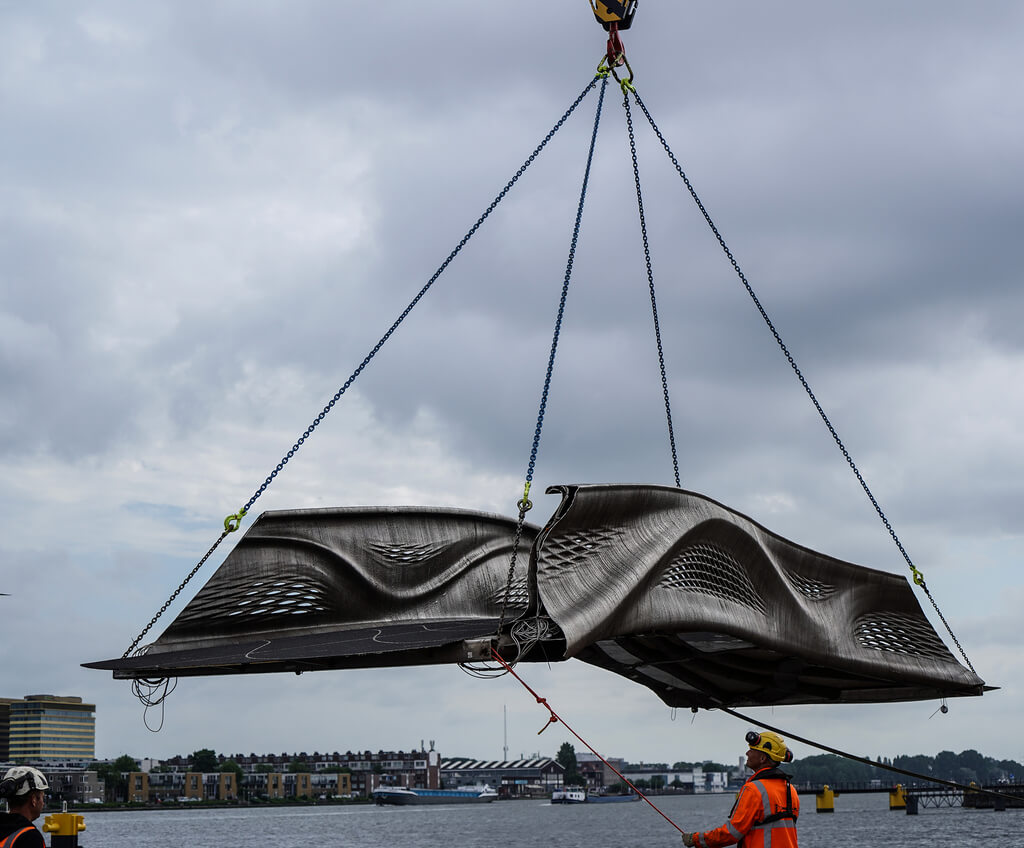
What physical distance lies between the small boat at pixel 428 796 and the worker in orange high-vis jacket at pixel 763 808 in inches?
6424

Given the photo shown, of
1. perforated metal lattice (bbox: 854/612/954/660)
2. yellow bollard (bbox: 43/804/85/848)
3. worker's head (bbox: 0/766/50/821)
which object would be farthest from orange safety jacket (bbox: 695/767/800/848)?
yellow bollard (bbox: 43/804/85/848)

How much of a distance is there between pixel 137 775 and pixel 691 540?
554ft

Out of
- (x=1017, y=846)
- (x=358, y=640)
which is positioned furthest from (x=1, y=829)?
(x=1017, y=846)

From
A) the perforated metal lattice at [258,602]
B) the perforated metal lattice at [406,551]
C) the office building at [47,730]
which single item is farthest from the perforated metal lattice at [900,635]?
the office building at [47,730]

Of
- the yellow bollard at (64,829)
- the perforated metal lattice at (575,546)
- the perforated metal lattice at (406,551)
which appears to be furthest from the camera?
the yellow bollard at (64,829)

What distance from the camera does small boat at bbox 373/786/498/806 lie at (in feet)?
538

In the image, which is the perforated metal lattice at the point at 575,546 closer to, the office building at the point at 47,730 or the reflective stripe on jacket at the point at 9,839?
the reflective stripe on jacket at the point at 9,839

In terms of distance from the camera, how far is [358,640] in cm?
1154

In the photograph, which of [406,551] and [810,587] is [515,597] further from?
[810,587]

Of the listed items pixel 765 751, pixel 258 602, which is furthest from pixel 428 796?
pixel 765 751

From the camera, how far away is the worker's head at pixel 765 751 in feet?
22.4

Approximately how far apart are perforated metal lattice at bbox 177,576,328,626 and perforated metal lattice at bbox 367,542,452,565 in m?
0.89

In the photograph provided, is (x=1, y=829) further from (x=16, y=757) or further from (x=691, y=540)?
(x=16, y=757)

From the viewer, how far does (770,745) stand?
6855mm
